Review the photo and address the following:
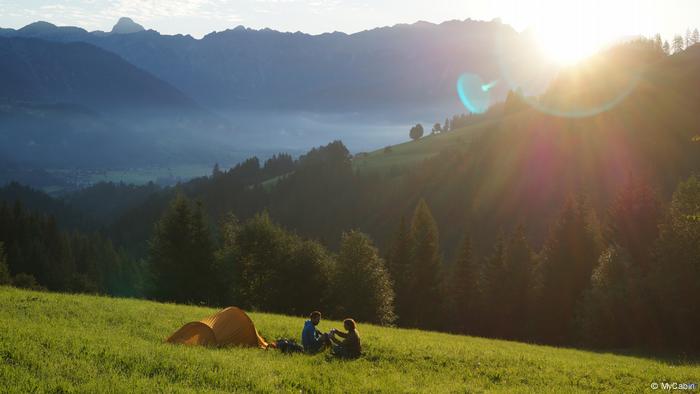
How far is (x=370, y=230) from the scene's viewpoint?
171 metres

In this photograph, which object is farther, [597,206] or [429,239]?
[597,206]

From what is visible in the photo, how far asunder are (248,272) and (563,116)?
497 ft

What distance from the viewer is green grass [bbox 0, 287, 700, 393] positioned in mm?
13133

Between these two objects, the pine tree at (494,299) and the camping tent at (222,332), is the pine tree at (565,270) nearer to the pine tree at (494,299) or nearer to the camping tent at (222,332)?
the pine tree at (494,299)

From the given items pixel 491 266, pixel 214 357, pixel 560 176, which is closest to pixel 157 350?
pixel 214 357

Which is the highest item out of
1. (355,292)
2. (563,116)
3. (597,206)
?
(563,116)

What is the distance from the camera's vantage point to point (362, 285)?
51.9 meters

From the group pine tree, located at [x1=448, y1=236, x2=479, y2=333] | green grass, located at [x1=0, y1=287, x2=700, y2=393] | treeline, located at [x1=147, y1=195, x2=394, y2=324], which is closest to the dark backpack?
green grass, located at [x1=0, y1=287, x2=700, y2=393]

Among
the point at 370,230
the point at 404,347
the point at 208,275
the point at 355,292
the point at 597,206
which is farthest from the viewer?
the point at 370,230

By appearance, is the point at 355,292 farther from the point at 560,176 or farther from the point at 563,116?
the point at 563,116

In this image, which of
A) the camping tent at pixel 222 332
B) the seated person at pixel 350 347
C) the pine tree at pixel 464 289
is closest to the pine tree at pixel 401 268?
the pine tree at pixel 464 289

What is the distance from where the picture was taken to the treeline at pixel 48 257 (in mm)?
80562

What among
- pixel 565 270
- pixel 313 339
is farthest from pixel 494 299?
pixel 313 339

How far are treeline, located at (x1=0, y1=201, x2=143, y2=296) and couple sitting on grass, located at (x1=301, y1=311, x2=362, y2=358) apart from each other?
53498 millimetres
